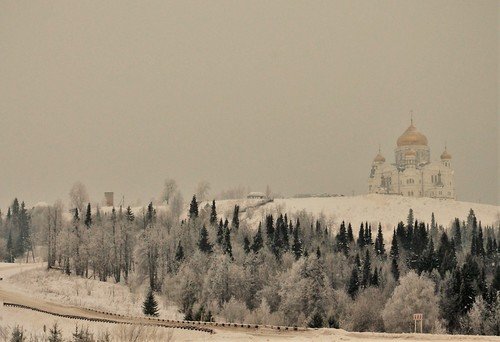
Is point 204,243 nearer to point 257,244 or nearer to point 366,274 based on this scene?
point 257,244

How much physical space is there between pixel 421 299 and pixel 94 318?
38964 mm

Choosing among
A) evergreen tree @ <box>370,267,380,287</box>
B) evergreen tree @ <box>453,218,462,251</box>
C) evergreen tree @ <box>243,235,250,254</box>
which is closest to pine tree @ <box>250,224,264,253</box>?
evergreen tree @ <box>243,235,250,254</box>

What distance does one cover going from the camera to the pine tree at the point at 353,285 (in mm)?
101750

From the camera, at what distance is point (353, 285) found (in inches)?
4035

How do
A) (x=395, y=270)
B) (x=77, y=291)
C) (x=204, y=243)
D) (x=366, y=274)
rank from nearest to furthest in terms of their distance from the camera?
(x=77, y=291) < (x=366, y=274) < (x=395, y=270) < (x=204, y=243)

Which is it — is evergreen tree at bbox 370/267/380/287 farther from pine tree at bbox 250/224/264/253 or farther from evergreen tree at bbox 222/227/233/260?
evergreen tree at bbox 222/227/233/260

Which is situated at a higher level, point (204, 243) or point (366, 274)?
point (204, 243)

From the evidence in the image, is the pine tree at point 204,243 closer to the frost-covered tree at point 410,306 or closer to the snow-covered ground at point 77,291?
the snow-covered ground at point 77,291

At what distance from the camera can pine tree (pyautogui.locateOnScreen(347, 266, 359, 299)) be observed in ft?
334

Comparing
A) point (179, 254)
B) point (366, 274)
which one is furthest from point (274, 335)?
point (179, 254)

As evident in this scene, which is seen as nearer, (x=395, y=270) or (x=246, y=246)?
(x=395, y=270)

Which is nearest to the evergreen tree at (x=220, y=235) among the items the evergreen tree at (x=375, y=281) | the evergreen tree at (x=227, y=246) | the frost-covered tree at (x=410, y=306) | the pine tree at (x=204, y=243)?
the evergreen tree at (x=227, y=246)

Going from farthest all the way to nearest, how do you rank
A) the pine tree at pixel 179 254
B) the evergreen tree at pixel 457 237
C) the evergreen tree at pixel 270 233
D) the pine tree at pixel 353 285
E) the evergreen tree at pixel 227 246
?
the evergreen tree at pixel 457 237, the evergreen tree at pixel 270 233, the pine tree at pixel 179 254, the evergreen tree at pixel 227 246, the pine tree at pixel 353 285

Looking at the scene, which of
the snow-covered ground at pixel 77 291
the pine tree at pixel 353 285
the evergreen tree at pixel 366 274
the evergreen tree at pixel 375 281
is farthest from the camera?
the evergreen tree at pixel 366 274
